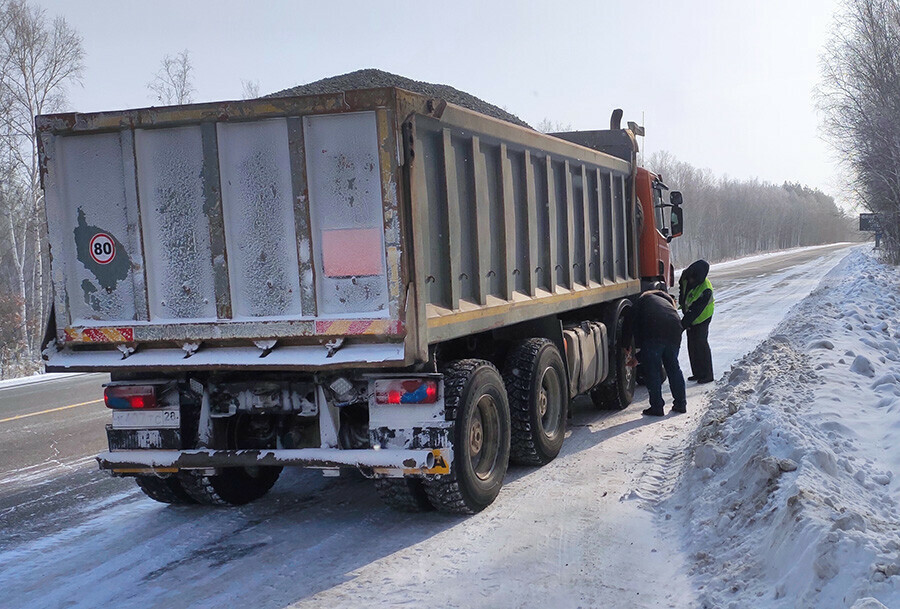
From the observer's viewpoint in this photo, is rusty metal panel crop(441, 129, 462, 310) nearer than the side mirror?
Yes

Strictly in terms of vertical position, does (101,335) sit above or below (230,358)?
above

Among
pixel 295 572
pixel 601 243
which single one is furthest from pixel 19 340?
pixel 295 572

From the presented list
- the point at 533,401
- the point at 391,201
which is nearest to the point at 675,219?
the point at 533,401

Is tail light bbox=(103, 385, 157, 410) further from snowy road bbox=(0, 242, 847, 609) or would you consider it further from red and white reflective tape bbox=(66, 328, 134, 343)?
snowy road bbox=(0, 242, 847, 609)

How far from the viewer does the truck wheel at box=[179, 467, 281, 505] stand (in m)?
5.54

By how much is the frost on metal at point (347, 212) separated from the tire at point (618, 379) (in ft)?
16.4

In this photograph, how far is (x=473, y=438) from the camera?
540cm

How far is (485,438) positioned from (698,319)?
5681mm

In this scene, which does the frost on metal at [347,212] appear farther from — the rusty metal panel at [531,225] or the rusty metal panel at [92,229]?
the rusty metal panel at [531,225]

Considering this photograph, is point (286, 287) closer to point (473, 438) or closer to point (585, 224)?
point (473, 438)

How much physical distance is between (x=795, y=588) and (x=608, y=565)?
1.21 metres

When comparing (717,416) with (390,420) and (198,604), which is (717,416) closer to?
(390,420)

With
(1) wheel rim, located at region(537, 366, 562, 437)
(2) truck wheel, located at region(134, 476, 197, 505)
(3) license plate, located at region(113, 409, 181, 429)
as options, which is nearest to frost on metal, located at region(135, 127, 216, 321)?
(3) license plate, located at region(113, 409, 181, 429)

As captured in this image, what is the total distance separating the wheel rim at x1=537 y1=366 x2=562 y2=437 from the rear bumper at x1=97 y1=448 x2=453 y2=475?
2.12 m
